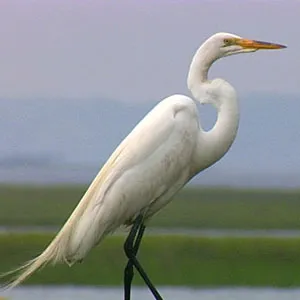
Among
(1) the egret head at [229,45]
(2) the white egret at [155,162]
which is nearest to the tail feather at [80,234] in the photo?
(2) the white egret at [155,162]

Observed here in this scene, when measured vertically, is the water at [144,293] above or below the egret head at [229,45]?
below

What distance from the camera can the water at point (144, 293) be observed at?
3.71 m

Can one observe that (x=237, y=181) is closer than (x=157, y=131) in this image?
No

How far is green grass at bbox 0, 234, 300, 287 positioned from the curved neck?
1.05m

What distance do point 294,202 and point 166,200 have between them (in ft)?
3.66

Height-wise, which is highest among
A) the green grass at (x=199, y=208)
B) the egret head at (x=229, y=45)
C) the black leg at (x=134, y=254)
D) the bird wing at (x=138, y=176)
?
the egret head at (x=229, y=45)

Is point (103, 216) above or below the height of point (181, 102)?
below

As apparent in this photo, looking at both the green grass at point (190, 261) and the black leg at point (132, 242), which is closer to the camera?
the black leg at point (132, 242)

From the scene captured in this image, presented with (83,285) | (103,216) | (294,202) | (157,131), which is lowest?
(83,285)

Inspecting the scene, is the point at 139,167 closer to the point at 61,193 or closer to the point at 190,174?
the point at 190,174

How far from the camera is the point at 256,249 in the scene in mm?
3740

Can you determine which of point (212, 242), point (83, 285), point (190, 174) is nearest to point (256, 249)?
point (212, 242)

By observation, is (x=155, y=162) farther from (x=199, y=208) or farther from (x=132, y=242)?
(x=199, y=208)

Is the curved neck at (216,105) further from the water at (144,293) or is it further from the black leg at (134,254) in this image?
the water at (144,293)
